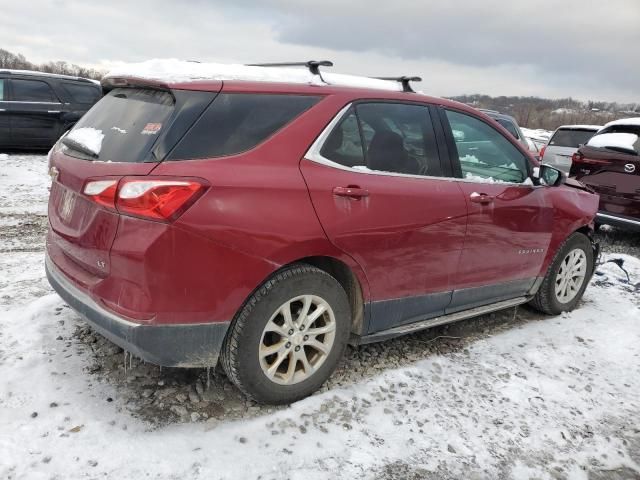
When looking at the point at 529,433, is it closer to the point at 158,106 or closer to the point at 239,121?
the point at 239,121

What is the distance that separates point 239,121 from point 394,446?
181 cm

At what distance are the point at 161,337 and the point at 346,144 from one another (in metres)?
1.42

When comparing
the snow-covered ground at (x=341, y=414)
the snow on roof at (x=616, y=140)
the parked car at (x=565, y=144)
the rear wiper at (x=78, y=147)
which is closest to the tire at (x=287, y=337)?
the snow-covered ground at (x=341, y=414)

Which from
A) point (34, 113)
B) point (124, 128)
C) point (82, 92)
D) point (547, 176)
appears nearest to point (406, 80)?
point (547, 176)

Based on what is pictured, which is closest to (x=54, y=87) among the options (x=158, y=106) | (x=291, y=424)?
(x=158, y=106)

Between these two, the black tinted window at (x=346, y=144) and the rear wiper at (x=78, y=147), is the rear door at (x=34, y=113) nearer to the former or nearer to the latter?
the rear wiper at (x=78, y=147)

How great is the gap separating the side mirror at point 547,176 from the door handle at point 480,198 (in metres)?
0.75

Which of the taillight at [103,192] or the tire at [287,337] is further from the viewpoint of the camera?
the tire at [287,337]

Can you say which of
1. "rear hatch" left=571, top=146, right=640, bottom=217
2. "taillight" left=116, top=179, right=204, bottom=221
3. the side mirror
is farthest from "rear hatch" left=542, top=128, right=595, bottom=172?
"taillight" left=116, top=179, right=204, bottom=221

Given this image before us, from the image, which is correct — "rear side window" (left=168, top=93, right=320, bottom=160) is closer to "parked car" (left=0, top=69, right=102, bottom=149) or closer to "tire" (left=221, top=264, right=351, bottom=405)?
"tire" (left=221, top=264, right=351, bottom=405)

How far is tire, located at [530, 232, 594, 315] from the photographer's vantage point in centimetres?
455

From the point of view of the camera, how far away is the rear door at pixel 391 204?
2854mm

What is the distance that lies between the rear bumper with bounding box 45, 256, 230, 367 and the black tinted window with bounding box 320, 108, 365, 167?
1.07m

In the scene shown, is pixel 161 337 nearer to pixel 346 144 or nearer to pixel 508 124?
pixel 346 144
